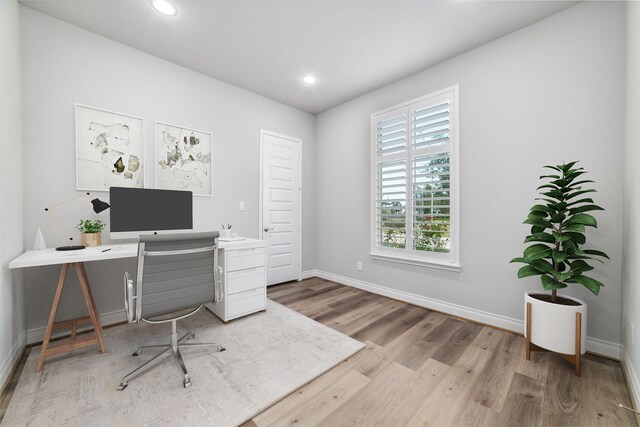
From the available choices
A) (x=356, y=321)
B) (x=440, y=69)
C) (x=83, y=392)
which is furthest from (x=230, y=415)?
(x=440, y=69)

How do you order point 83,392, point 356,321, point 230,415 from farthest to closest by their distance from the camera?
point 356,321 → point 83,392 → point 230,415

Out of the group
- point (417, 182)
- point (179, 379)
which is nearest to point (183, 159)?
point (179, 379)

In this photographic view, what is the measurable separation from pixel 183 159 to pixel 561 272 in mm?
3824

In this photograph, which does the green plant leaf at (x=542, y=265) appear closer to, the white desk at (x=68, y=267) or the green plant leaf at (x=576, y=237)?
the green plant leaf at (x=576, y=237)

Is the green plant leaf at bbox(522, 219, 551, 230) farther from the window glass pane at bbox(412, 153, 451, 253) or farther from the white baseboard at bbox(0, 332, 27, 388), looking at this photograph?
the white baseboard at bbox(0, 332, 27, 388)

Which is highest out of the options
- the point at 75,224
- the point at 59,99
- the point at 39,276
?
the point at 59,99

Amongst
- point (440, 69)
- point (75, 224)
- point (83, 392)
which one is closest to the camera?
point (83, 392)

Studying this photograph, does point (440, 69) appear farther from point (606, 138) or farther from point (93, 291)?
point (93, 291)

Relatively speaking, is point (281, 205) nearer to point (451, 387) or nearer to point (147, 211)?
point (147, 211)

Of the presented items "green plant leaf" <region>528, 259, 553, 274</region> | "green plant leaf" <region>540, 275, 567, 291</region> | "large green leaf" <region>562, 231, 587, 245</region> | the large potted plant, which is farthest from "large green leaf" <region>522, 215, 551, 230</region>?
"green plant leaf" <region>540, 275, 567, 291</region>

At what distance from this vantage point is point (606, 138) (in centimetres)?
204

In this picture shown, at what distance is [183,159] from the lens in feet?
10.1

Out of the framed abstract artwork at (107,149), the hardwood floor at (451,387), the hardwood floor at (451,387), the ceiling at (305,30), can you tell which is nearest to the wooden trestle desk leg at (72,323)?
the hardwood floor at (451,387)

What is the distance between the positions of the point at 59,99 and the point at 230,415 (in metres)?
3.04
